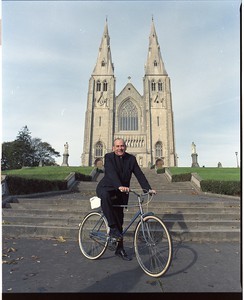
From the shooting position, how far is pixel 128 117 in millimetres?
53156

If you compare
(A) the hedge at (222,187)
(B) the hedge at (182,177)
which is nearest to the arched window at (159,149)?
(B) the hedge at (182,177)

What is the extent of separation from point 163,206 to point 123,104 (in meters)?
48.5

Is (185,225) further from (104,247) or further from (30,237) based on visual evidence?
(30,237)

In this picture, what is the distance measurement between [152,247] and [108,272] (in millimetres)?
648

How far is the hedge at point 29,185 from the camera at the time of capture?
27.3 feet

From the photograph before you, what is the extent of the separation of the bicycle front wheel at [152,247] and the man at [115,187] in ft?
1.57

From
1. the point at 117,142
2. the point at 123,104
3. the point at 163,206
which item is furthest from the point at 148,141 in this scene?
the point at 117,142

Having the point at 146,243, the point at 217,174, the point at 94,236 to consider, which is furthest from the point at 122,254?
the point at 217,174

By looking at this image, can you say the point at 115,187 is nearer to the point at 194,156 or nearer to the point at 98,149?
the point at 194,156

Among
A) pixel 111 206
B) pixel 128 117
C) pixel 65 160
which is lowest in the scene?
pixel 111 206

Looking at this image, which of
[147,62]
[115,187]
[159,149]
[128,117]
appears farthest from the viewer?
[147,62]

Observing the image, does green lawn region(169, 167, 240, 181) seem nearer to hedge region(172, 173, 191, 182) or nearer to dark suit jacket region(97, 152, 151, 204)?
hedge region(172, 173, 191, 182)

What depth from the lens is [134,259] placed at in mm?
3656

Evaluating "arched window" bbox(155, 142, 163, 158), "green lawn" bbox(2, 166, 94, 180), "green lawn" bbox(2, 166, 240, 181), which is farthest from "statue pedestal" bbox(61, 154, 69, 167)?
"arched window" bbox(155, 142, 163, 158)
